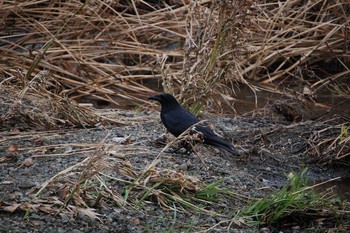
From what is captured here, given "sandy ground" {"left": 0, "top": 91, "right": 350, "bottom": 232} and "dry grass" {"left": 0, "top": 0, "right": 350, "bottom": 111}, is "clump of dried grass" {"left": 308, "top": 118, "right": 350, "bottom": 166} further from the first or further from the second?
"dry grass" {"left": 0, "top": 0, "right": 350, "bottom": 111}

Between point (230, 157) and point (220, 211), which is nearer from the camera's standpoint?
point (220, 211)

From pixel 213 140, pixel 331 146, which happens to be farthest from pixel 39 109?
pixel 331 146

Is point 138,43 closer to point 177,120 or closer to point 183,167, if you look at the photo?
point 177,120

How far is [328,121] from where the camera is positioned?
22.7ft

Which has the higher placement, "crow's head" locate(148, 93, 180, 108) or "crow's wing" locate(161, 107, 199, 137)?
"crow's head" locate(148, 93, 180, 108)

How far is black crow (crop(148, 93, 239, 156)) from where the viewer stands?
5719mm

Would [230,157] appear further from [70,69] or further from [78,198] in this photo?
[70,69]

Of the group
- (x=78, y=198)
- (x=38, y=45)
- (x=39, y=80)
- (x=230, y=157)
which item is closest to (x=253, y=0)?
(x=230, y=157)

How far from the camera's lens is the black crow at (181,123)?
18.8 feet

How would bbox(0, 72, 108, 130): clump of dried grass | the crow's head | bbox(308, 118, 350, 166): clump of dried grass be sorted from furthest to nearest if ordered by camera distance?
bbox(308, 118, 350, 166): clump of dried grass
bbox(0, 72, 108, 130): clump of dried grass
the crow's head

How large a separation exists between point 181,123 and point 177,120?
0.04 m

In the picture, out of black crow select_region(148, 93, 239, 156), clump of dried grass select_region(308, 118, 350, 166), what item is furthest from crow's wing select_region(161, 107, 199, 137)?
clump of dried grass select_region(308, 118, 350, 166)

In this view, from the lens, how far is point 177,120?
5770mm

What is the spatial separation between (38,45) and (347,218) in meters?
4.66
